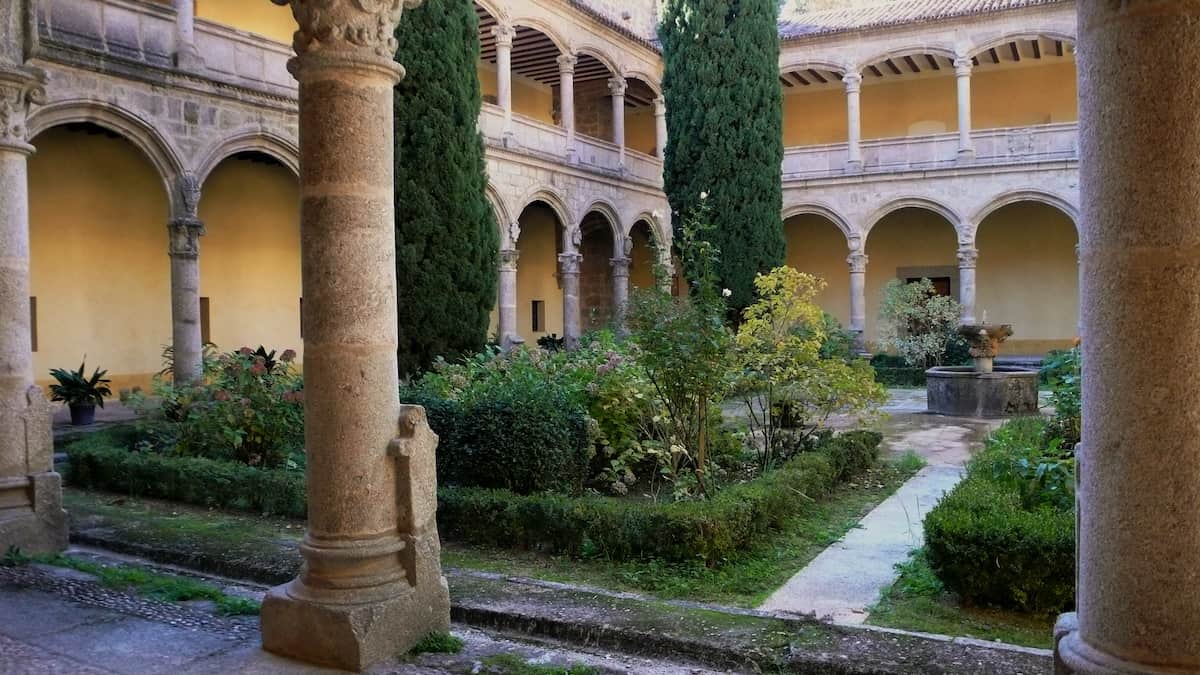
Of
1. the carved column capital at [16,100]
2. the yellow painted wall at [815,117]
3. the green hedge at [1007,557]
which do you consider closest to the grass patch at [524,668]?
the green hedge at [1007,557]

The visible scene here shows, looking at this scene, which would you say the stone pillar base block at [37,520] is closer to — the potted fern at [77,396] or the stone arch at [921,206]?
the potted fern at [77,396]

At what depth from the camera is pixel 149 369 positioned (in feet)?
43.0

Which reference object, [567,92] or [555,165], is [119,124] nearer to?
[555,165]

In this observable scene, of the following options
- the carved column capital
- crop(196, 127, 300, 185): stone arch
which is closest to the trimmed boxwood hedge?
the carved column capital

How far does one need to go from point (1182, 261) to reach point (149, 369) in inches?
539

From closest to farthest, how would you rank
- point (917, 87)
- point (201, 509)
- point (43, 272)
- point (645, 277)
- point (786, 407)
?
point (201, 509) < point (786, 407) < point (43, 272) < point (917, 87) < point (645, 277)

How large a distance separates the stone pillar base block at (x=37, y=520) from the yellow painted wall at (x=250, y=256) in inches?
375

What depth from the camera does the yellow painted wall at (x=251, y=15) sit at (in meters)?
13.4

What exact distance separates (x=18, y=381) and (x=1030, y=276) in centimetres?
2088

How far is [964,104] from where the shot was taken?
18.4 meters

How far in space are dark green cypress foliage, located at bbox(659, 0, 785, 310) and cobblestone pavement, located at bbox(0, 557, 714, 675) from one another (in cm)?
1327

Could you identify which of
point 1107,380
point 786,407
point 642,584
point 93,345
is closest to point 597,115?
point 93,345

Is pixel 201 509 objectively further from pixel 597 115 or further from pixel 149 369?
pixel 597 115

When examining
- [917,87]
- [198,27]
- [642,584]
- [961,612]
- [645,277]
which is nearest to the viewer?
[961,612]
